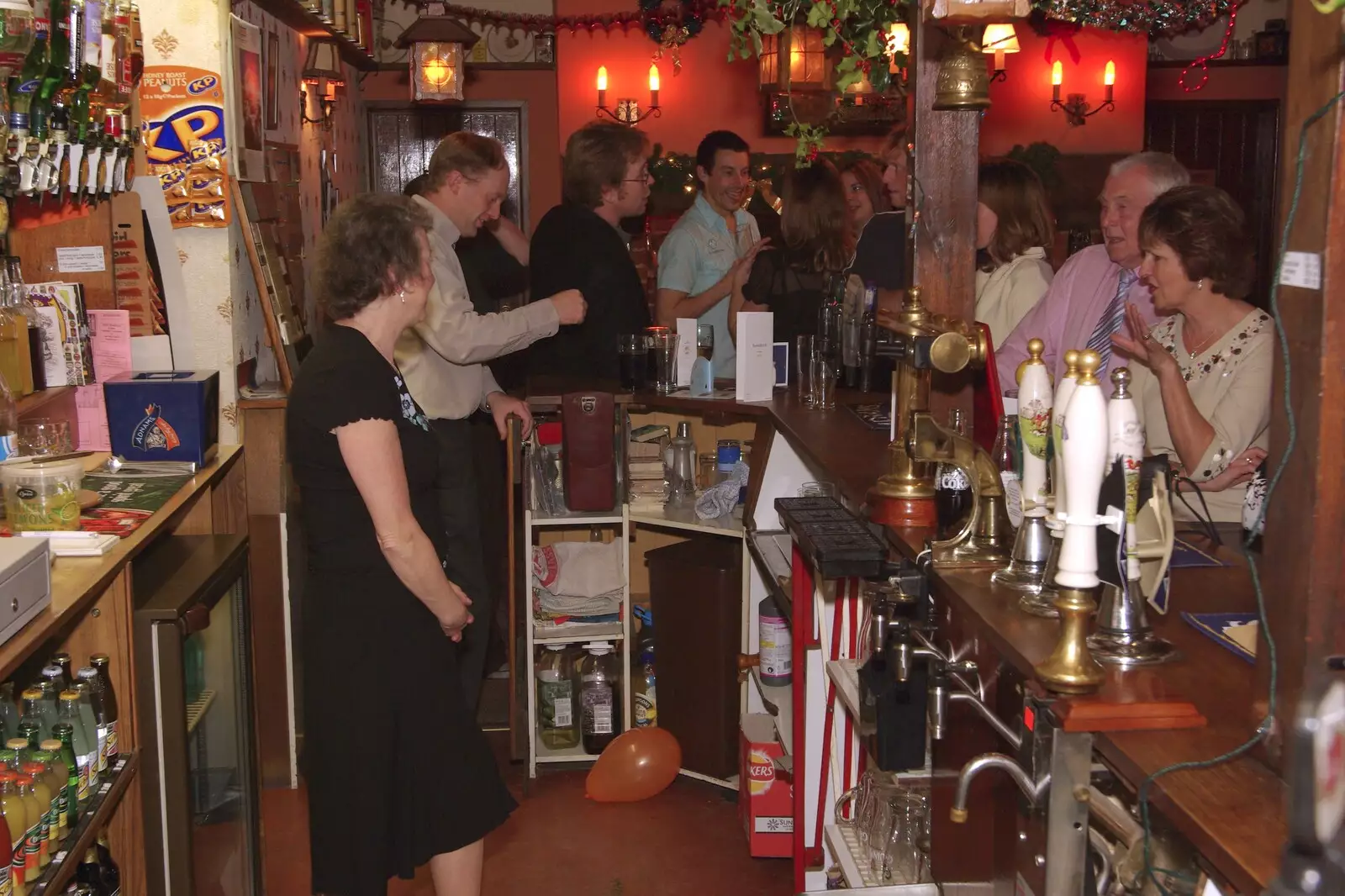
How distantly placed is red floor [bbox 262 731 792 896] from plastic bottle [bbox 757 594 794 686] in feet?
1.79

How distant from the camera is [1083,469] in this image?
5.14 ft

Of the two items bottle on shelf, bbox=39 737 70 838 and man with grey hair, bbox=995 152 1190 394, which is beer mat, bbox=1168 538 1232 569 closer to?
man with grey hair, bbox=995 152 1190 394

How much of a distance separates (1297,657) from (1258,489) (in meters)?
0.95

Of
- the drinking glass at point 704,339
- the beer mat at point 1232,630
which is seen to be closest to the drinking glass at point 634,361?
the drinking glass at point 704,339

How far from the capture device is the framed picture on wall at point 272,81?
4.78 meters

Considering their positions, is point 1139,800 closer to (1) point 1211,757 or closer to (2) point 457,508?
(1) point 1211,757

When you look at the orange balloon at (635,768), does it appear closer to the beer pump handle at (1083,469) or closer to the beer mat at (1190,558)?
the beer mat at (1190,558)

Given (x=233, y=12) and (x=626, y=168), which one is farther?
(x=626, y=168)

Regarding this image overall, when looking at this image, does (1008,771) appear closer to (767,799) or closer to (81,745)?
(81,745)

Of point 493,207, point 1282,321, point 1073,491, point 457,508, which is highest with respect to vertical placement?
point 493,207

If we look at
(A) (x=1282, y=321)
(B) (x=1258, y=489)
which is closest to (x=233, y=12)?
(B) (x=1258, y=489)

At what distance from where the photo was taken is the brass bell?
250 centimetres

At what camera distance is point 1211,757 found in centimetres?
141

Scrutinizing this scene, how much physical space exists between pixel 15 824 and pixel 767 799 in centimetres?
214
